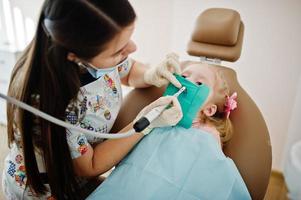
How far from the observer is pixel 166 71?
116 centimetres

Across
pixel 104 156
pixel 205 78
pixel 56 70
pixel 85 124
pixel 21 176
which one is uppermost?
pixel 56 70

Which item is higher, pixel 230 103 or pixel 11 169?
pixel 230 103

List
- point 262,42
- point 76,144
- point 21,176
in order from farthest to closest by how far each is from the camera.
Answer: point 262,42
point 21,176
point 76,144

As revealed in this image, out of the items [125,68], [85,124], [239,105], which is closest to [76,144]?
[85,124]

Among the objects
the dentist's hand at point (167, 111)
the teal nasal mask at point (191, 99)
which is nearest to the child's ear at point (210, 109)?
the teal nasal mask at point (191, 99)

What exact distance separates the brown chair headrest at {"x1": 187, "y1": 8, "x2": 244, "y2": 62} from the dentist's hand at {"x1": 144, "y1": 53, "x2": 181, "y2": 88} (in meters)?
0.18

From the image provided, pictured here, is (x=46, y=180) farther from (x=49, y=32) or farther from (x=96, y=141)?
(x=49, y=32)

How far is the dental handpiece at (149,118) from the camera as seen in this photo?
2.74 ft

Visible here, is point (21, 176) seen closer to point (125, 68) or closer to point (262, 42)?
point (125, 68)

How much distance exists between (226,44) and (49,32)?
761 millimetres

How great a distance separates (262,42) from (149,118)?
1206mm

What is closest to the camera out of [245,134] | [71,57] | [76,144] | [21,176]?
[71,57]

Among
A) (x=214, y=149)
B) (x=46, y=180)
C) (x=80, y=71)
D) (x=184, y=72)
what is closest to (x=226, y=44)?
(x=184, y=72)

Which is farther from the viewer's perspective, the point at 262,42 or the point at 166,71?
the point at 262,42
